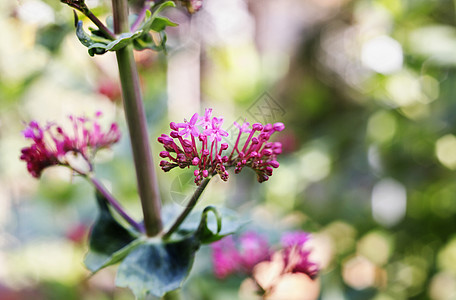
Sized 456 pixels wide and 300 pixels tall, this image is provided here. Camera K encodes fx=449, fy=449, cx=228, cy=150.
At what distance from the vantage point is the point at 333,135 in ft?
4.88

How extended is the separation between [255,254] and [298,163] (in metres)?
0.66

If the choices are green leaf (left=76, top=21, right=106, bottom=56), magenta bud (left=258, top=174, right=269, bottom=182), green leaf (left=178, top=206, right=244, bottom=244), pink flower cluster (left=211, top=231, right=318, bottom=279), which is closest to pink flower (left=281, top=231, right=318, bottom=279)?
pink flower cluster (left=211, top=231, right=318, bottom=279)

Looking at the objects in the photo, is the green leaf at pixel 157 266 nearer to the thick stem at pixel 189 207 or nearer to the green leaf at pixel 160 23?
the thick stem at pixel 189 207

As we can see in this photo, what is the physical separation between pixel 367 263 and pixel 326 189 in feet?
0.83

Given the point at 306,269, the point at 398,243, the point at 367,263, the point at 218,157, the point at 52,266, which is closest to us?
the point at 218,157

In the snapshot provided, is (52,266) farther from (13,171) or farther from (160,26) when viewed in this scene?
(160,26)

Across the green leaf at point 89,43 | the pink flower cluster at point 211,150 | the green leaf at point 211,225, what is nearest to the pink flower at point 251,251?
the green leaf at point 211,225

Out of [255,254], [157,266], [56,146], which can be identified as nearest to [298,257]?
[255,254]

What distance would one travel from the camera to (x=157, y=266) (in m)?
0.45

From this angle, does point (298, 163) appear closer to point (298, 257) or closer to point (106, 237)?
point (298, 257)

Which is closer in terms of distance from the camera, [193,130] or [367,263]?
[193,130]

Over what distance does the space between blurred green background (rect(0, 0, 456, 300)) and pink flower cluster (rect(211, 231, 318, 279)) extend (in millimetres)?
185

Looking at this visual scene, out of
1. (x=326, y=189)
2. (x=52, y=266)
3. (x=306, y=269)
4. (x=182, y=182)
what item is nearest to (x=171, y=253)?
(x=182, y=182)

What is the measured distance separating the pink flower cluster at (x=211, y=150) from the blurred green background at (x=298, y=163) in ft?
1.52
